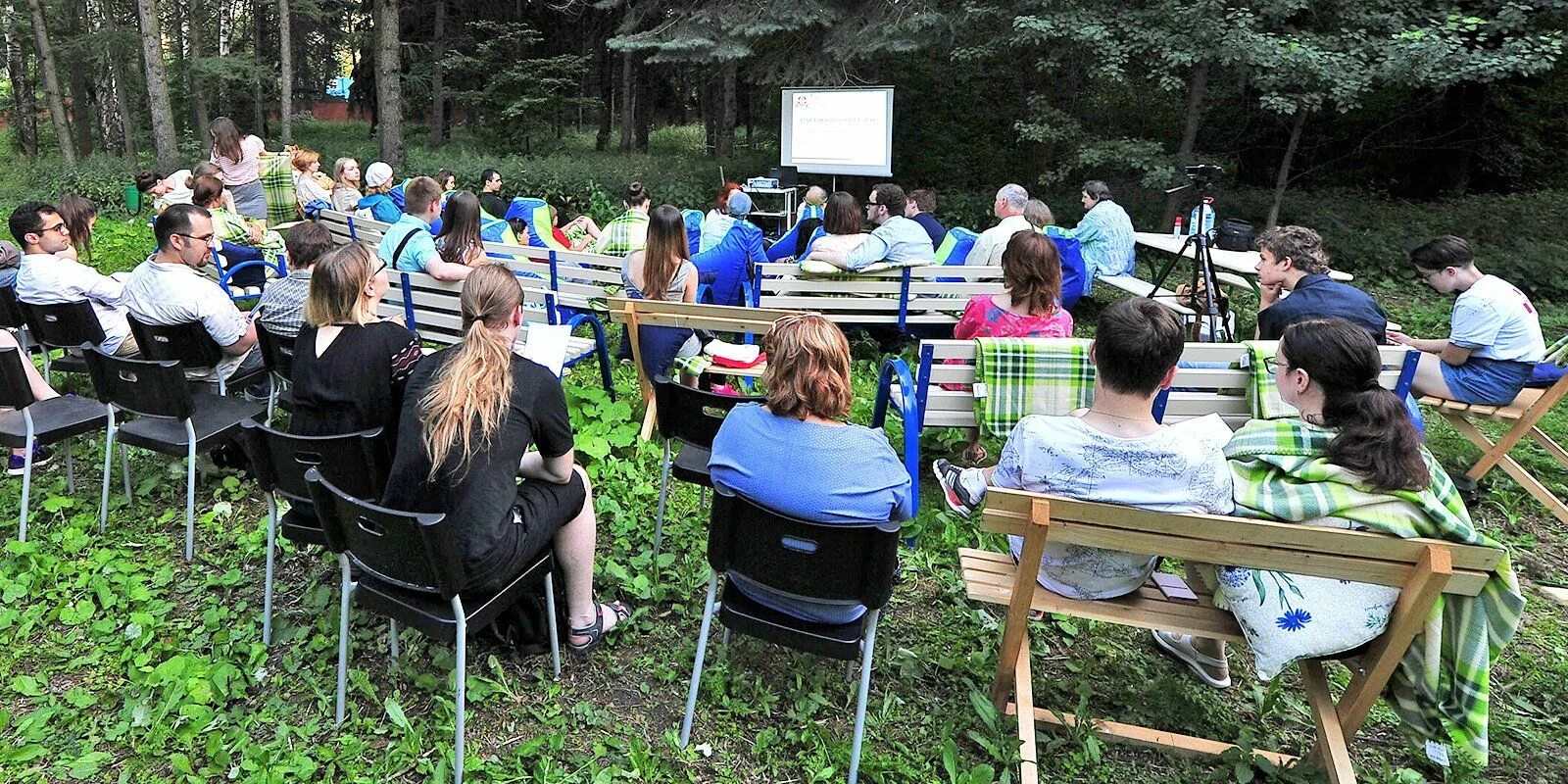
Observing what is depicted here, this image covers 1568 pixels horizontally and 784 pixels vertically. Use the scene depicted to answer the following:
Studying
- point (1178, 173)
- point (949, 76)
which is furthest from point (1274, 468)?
point (949, 76)

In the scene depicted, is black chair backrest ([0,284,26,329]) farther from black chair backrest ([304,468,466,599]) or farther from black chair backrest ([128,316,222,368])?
black chair backrest ([304,468,466,599])

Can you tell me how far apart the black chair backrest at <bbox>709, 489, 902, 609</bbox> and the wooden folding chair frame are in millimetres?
3330

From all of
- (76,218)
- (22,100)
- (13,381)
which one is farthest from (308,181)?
(22,100)

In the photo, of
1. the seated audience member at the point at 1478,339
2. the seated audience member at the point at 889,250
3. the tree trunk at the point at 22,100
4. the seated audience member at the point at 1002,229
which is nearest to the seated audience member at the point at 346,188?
the seated audience member at the point at 889,250

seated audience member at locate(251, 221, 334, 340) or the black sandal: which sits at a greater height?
seated audience member at locate(251, 221, 334, 340)

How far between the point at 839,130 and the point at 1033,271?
754cm

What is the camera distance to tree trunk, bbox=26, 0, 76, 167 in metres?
13.5

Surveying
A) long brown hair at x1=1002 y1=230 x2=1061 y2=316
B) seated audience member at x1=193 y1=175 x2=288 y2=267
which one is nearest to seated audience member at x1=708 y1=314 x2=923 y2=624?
long brown hair at x1=1002 y1=230 x2=1061 y2=316

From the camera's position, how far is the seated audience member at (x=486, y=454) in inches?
84.4

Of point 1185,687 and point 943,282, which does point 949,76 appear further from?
point 1185,687

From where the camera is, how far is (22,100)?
1978cm

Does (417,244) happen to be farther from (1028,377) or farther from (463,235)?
(1028,377)

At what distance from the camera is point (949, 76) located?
12820 millimetres

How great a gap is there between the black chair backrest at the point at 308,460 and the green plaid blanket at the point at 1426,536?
2.38m
